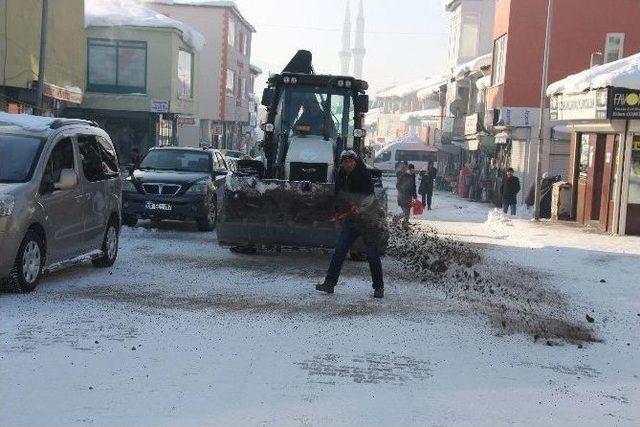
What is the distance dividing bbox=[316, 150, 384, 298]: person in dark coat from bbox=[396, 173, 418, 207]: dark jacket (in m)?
11.3

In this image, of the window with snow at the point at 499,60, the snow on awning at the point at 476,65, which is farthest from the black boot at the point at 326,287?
the snow on awning at the point at 476,65

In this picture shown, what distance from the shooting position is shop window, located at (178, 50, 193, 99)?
42.1 meters

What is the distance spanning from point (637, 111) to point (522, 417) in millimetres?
13730

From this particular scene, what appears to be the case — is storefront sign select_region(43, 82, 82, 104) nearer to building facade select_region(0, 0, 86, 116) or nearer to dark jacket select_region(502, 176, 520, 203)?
building facade select_region(0, 0, 86, 116)

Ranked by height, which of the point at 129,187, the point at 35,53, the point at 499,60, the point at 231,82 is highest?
the point at 231,82

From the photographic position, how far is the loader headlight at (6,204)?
842 centimetres

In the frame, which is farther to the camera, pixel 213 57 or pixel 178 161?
pixel 213 57

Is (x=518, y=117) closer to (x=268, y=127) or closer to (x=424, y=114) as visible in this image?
(x=268, y=127)

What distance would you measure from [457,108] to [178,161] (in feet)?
93.5

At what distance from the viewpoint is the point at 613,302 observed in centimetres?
1027

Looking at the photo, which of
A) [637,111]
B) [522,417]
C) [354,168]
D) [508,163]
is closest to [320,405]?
[522,417]

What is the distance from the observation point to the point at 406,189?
21.3 metres

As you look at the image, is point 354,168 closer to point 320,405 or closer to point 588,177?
point 320,405

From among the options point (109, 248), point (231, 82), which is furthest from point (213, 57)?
point (109, 248)
